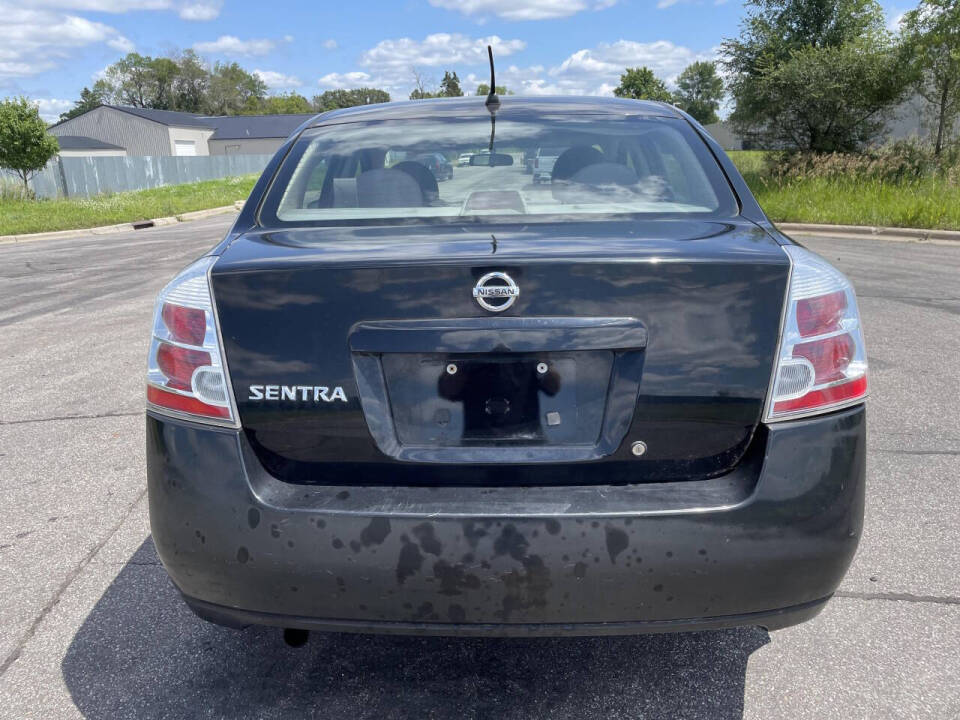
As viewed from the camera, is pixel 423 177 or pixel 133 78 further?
pixel 133 78

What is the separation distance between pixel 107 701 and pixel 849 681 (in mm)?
2146

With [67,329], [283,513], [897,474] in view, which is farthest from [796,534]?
[67,329]

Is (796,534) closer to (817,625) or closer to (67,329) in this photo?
A: (817,625)

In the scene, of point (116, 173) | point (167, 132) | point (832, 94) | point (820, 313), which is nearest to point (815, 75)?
point (832, 94)

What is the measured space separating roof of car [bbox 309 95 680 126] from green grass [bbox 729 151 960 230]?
1268cm

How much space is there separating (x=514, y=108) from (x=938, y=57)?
2020 cm

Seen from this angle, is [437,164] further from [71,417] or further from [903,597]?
[71,417]

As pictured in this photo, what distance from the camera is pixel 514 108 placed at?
3.08 m

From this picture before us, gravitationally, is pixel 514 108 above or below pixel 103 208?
above

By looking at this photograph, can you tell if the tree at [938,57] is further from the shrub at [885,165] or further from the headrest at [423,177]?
the headrest at [423,177]

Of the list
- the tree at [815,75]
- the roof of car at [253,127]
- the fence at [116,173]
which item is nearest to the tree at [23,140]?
the fence at [116,173]

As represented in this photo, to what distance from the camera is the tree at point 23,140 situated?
28.4 metres

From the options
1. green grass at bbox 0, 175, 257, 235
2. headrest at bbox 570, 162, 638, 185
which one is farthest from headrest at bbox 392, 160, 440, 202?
green grass at bbox 0, 175, 257, 235

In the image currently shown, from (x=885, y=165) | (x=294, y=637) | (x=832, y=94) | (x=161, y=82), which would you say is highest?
(x=161, y=82)
